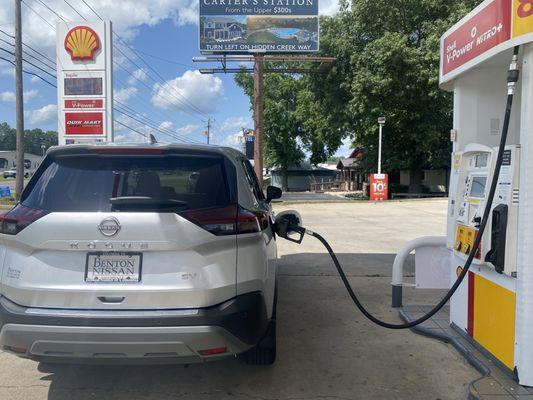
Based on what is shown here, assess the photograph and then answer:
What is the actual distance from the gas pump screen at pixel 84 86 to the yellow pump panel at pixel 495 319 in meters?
12.8

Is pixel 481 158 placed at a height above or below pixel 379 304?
above

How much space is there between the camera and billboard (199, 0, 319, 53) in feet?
77.2

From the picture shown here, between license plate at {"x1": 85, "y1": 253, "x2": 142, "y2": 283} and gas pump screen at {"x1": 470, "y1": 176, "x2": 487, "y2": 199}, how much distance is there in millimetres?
2780

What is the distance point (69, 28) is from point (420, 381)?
46.5ft

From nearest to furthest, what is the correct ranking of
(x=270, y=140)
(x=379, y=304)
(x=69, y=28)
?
(x=379, y=304)
(x=69, y=28)
(x=270, y=140)

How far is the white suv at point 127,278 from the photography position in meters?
2.89

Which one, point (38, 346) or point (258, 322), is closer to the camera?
point (38, 346)

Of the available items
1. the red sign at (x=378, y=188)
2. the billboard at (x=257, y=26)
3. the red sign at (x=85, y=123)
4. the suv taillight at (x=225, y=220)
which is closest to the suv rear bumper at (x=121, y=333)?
the suv taillight at (x=225, y=220)

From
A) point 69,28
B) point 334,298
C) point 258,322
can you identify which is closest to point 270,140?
point 69,28

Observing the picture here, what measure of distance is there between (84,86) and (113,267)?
12.7 m

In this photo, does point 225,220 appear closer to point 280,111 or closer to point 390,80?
point 390,80

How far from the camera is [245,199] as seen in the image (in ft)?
10.6

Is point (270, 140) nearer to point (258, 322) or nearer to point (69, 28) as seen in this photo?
point (69, 28)

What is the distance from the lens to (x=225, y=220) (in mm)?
3051
